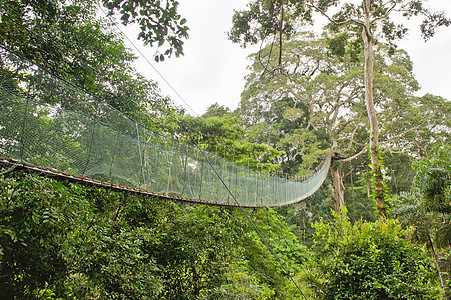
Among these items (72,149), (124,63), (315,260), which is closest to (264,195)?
(315,260)

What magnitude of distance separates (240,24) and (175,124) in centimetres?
373

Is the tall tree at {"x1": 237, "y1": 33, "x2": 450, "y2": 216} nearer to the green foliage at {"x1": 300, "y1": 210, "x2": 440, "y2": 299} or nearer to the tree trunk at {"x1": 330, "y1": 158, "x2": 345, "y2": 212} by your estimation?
the tree trunk at {"x1": 330, "y1": 158, "x2": 345, "y2": 212}

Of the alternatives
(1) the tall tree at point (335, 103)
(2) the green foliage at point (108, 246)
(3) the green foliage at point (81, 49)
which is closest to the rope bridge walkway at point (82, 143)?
(2) the green foliage at point (108, 246)

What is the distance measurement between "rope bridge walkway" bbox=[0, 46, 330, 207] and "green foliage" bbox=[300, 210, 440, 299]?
176 centimetres

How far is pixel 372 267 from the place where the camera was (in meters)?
3.47

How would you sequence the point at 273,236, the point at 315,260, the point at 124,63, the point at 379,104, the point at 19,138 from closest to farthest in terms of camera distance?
the point at 19,138 → the point at 315,260 → the point at 124,63 → the point at 273,236 → the point at 379,104

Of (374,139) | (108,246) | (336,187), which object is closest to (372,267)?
(374,139)

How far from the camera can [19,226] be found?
7.84 feet

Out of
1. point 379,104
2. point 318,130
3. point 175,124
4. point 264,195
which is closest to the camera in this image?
point 264,195

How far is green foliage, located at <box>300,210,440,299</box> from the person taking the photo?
325cm

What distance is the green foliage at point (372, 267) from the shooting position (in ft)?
10.7

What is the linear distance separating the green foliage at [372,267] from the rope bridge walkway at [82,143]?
5.78 feet

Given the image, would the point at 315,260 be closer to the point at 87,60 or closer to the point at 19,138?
the point at 19,138

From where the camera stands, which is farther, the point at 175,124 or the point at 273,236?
the point at 273,236
